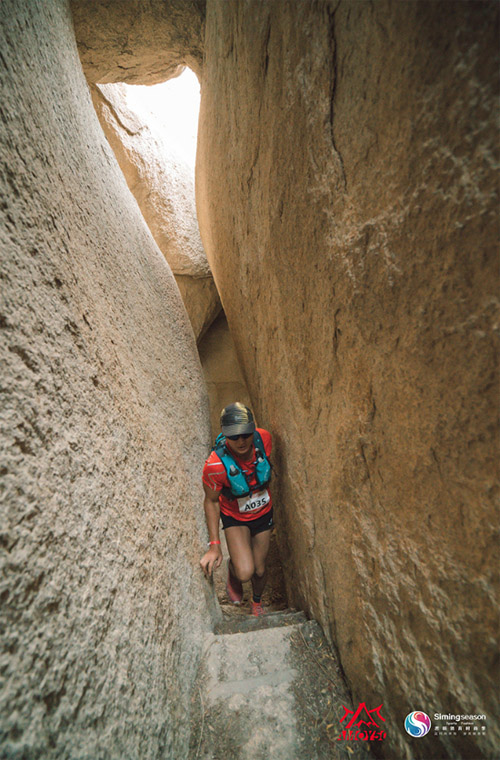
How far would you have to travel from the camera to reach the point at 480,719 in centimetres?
69

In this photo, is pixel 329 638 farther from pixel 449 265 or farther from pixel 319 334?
pixel 449 265

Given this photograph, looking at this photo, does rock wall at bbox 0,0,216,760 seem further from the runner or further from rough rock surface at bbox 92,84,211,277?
rough rock surface at bbox 92,84,211,277

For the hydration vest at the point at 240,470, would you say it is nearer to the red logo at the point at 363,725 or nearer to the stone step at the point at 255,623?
the stone step at the point at 255,623

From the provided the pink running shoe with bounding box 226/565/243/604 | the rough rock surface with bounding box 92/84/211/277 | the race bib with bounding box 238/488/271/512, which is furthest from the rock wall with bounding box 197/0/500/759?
the rough rock surface with bounding box 92/84/211/277

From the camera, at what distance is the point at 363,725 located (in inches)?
43.4

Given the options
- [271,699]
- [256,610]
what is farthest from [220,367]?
[271,699]

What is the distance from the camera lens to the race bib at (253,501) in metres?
2.15

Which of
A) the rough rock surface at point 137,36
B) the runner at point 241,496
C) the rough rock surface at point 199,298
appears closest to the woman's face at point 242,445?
the runner at point 241,496

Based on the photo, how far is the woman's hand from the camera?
65.4 inches

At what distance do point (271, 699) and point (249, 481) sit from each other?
3.40ft

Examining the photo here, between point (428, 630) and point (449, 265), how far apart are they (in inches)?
36.8

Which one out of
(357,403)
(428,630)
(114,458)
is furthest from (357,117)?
(428,630)

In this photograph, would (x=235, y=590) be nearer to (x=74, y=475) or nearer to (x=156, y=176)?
(x=74, y=475)

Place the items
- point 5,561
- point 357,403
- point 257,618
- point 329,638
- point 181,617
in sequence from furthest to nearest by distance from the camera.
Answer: point 257,618
point 329,638
point 181,617
point 357,403
point 5,561
